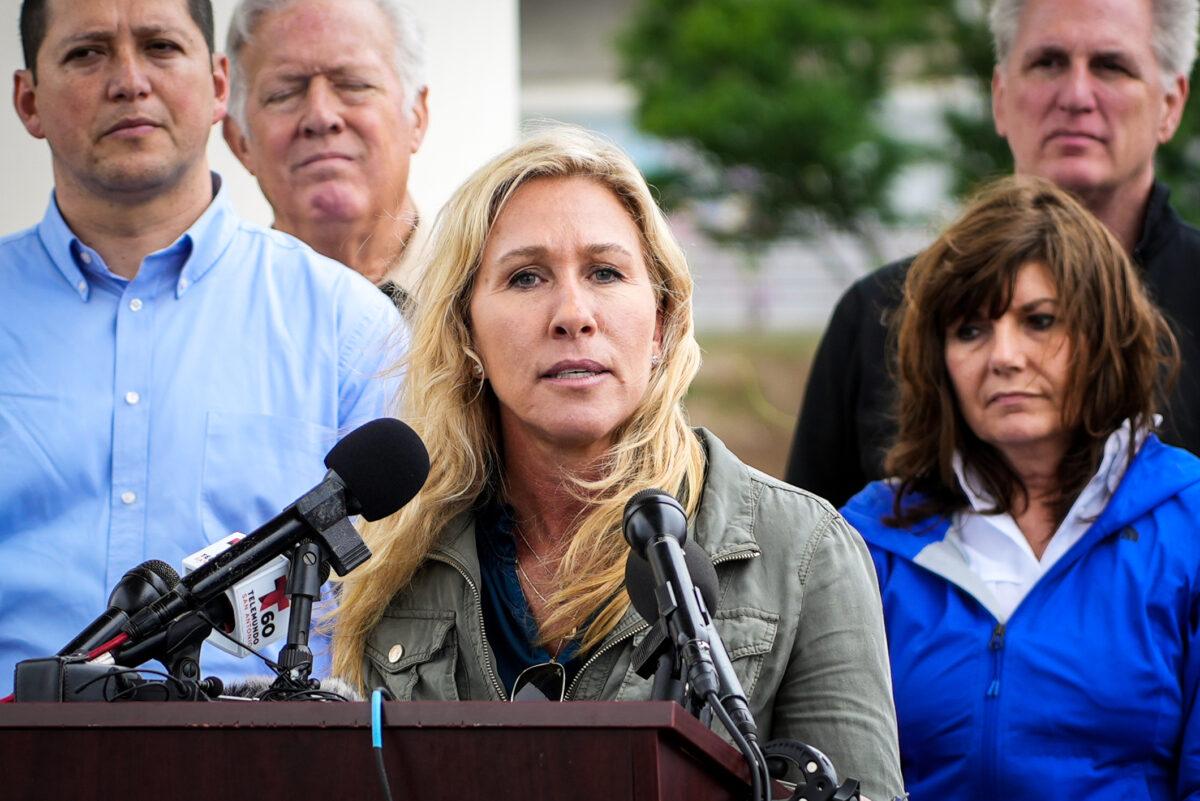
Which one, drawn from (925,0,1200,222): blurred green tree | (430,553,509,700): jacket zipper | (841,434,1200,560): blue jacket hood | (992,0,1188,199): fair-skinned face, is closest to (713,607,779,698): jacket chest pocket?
(430,553,509,700): jacket zipper

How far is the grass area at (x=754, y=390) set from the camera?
15.1 m

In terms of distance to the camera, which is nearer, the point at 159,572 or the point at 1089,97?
the point at 159,572

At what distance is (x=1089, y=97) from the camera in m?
4.38

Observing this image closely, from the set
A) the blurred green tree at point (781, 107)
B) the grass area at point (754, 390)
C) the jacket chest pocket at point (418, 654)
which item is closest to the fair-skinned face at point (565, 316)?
the jacket chest pocket at point (418, 654)

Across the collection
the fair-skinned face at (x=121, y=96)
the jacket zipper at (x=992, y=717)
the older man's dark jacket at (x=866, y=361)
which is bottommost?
the jacket zipper at (x=992, y=717)

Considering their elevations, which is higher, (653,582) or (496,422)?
(496,422)

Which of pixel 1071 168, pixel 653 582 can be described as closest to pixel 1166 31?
pixel 1071 168

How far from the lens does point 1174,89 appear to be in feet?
15.0

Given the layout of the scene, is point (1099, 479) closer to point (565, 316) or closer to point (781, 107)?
point (565, 316)

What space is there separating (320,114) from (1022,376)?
5.88 feet

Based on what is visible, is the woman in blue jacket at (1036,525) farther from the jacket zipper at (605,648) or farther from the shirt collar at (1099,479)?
the jacket zipper at (605,648)

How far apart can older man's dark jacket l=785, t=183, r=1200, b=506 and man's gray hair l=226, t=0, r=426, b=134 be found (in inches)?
51.8

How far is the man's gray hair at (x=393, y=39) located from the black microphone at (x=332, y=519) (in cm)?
199

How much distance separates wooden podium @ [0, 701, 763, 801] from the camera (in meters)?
1.83
